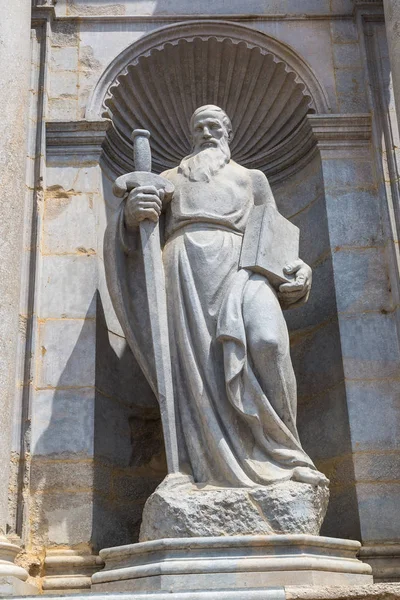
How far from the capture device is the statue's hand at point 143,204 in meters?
5.35

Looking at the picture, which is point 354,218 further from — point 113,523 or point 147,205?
point 113,523

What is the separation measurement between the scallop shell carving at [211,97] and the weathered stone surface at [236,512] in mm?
3173

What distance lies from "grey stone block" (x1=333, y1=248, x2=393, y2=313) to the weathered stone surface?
5.93ft

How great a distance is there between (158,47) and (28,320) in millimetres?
2516

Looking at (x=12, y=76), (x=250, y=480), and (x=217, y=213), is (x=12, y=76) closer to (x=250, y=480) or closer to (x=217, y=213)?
(x=217, y=213)

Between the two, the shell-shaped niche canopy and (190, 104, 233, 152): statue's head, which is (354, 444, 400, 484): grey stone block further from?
the shell-shaped niche canopy

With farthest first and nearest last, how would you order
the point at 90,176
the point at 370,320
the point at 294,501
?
the point at 90,176 → the point at 370,320 → the point at 294,501

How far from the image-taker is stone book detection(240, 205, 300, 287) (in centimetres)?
538

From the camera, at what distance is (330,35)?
721 cm

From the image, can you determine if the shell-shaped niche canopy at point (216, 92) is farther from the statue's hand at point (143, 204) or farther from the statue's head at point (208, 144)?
the statue's hand at point (143, 204)

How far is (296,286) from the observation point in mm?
5430

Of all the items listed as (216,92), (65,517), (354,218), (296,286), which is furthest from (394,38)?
(65,517)

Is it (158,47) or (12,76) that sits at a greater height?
(158,47)

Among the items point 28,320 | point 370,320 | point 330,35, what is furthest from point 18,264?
point 330,35
